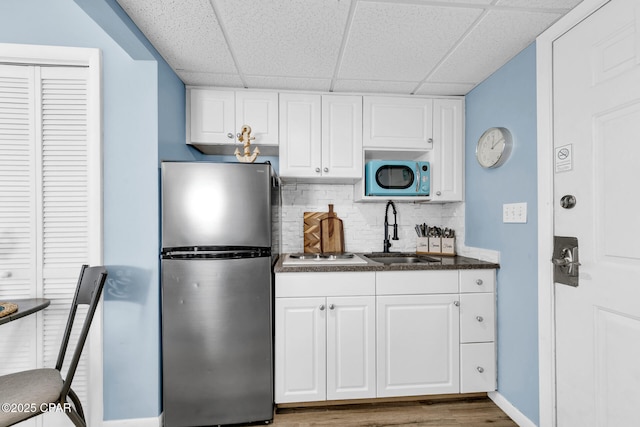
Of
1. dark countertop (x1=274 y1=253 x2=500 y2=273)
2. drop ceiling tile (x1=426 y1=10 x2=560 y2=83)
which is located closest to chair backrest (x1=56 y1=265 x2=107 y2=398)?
dark countertop (x1=274 y1=253 x2=500 y2=273)

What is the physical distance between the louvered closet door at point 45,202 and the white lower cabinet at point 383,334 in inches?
48.1

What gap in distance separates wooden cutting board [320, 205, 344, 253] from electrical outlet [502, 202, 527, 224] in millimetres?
1239

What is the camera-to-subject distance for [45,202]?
63.4 inches

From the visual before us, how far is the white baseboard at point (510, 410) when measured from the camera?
5.48 ft

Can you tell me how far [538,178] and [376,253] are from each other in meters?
1.29

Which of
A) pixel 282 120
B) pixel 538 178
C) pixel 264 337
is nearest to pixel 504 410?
pixel 538 178

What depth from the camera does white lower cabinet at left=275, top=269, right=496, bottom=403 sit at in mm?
1828

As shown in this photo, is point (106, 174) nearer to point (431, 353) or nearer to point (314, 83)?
point (314, 83)

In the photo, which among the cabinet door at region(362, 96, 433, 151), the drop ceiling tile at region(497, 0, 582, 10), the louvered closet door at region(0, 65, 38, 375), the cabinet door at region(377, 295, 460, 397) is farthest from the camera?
the cabinet door at region(362, 96, 433, 151)

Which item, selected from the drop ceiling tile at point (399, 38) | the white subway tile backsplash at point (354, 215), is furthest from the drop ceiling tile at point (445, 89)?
the white subway tile backsplash at point (354, 215)

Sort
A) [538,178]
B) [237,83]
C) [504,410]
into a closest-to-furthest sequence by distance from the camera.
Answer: [538,178] → [504,410] → [237,83]

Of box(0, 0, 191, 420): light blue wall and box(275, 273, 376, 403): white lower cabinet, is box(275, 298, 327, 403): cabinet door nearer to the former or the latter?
box(275, 273, 376, 403): white lower cabinet

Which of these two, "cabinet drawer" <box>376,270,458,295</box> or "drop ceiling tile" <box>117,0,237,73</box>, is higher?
"drop ceiling tile" <box>117,0,237,73</box>

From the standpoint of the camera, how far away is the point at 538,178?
157 cm
